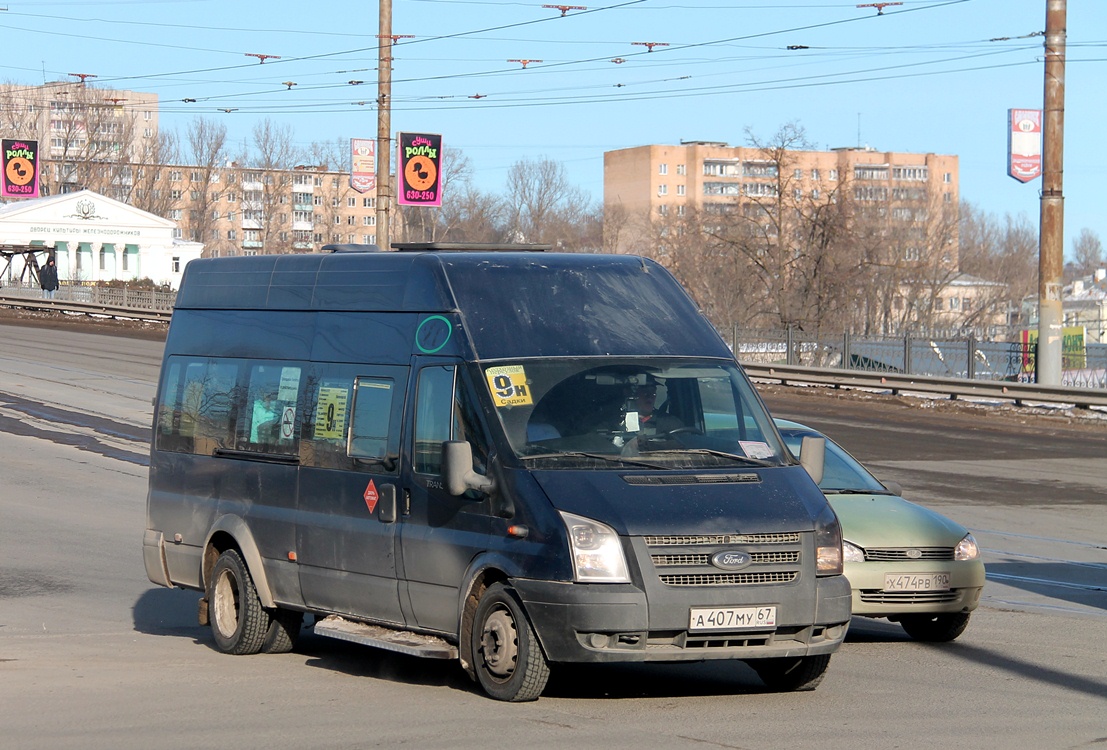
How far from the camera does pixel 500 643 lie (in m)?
7.11

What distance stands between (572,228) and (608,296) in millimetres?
107406

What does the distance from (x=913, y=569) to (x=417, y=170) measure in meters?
20.4

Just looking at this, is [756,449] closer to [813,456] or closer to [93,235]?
[813,456]

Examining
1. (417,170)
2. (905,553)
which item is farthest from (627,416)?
(417,170)

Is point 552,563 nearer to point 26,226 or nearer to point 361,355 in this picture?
point 361,355

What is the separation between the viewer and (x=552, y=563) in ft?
22.4

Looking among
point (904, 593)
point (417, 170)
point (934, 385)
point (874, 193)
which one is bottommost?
point (904, 593)

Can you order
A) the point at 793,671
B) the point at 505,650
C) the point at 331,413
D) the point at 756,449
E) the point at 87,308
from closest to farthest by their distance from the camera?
the point at 505,650
the point at 793,671
the point at 756,449
the point at 331,413
the point at 87,308

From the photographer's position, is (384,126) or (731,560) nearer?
(731,560)

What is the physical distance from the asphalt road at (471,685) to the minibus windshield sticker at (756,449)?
49.8 inches

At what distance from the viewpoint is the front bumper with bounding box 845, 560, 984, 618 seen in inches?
361

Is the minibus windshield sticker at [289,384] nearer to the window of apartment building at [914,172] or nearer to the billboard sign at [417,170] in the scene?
the billboard sign at [417,170]

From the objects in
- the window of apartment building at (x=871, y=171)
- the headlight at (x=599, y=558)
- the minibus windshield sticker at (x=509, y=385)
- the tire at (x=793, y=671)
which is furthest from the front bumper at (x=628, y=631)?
the window of apartment building at (x=871, y=171)

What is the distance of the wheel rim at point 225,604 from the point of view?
914cm
